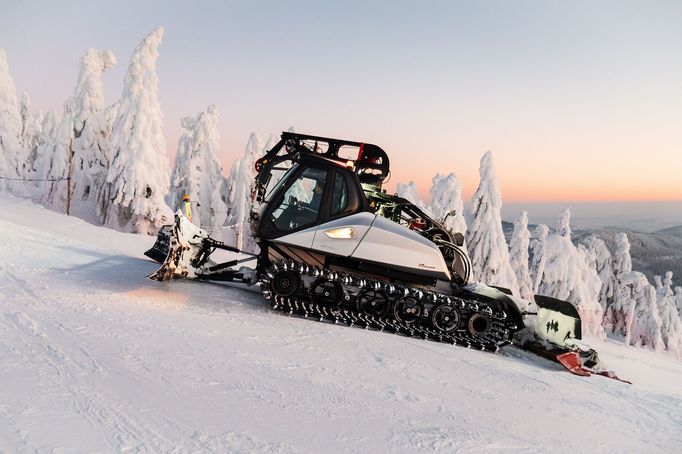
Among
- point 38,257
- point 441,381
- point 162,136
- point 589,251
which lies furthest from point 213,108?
point 441,381

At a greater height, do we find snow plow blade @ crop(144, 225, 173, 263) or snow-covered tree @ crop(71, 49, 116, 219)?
snow-covered tree @ crop(71, 49, 116, 219)

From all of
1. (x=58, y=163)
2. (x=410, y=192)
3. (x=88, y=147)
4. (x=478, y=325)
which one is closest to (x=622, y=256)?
(x=410, y=192)

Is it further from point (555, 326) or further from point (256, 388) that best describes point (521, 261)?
point (256, 388)

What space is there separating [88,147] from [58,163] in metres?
6.09

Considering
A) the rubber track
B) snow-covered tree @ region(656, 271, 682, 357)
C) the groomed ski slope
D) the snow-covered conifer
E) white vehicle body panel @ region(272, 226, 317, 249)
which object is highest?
the snow-covered conifer

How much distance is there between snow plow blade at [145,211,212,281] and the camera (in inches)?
301

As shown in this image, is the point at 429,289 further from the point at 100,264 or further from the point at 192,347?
the point at 100,264

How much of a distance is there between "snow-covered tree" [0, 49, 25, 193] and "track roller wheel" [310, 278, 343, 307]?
3206 cm

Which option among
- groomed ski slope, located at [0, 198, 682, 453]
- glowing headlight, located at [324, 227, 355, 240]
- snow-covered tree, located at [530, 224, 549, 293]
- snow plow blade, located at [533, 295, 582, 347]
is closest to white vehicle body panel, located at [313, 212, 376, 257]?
glowing headlight, located at [324, 227, 355, 240]

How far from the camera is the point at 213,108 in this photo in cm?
3734

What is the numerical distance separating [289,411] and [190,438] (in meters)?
0.88

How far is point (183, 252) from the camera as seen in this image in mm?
8078

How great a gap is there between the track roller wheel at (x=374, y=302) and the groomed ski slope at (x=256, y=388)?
652 millimetres

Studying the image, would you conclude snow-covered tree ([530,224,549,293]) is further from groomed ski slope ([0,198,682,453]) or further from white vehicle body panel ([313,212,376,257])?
white vehicle body panel ([313,212,376,257])
